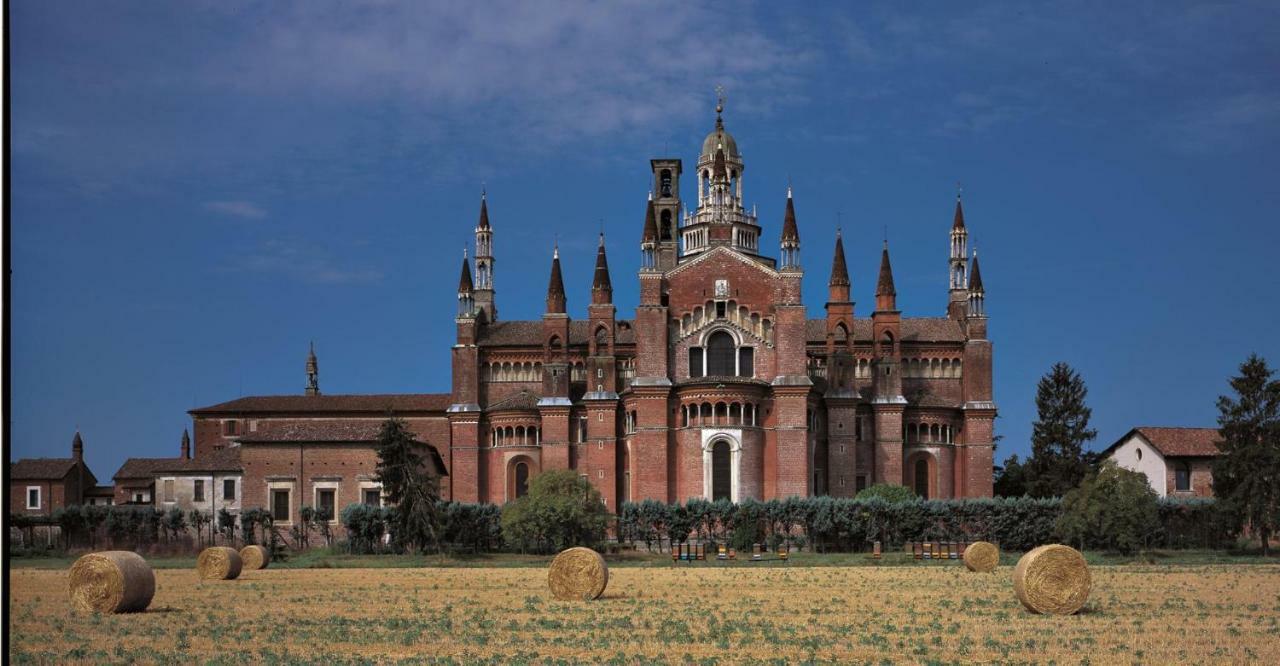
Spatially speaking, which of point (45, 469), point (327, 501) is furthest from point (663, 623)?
Answer: point (45, 469)

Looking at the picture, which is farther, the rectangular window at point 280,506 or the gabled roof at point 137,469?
the gabled roof at point 137,469

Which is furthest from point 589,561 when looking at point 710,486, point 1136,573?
point 710,486

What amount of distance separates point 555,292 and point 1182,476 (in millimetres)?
43952

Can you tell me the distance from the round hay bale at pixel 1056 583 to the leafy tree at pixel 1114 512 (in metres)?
34.8

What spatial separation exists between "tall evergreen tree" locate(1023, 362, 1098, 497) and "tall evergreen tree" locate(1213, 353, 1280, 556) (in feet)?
72.1

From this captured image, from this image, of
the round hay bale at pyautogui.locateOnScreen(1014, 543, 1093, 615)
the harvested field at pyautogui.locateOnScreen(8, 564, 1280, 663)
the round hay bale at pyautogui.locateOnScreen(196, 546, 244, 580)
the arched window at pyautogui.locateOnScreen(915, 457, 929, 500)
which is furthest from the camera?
the arched window at pyautogui.locateOnScreen(915, 457, 929, 500)

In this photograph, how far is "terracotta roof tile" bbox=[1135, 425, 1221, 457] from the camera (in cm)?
8738

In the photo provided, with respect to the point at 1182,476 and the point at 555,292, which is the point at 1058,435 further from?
the point at 555,292

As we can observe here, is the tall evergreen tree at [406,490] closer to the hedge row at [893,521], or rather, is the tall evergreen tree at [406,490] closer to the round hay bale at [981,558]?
the hedge row at [893,521]

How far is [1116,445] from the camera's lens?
9556 centimetres

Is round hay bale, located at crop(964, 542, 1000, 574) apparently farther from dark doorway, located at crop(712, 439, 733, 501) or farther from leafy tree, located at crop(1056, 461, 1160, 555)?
dark doorway, located at crop(712, 439, 733, 501)

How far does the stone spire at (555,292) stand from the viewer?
299ft

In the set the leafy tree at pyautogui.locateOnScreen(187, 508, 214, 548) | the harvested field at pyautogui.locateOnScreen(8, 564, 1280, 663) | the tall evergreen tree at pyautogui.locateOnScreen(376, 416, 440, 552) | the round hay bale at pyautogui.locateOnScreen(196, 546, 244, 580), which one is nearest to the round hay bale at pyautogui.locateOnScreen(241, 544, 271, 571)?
the round hay bale at pyautogui.locateOnScreen(196, 546, 244, 580)

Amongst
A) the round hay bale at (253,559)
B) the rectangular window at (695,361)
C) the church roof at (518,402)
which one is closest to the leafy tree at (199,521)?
the church roof at (518,402)
